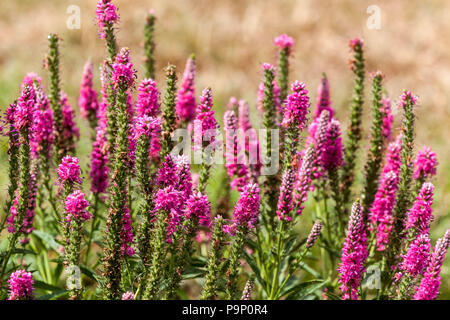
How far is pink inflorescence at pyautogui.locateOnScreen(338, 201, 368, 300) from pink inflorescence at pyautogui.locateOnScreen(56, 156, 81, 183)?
148 centimetres

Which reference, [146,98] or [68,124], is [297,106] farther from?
[68,124]

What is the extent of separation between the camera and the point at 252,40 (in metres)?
13.1

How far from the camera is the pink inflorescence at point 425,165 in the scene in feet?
12.6

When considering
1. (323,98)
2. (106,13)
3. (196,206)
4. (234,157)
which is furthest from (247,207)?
(323,98)

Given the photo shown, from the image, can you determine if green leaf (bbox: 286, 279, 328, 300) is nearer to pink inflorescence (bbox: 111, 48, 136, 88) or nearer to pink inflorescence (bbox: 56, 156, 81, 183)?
pink inflorescence (bbox: 56, 156, 81, 183)

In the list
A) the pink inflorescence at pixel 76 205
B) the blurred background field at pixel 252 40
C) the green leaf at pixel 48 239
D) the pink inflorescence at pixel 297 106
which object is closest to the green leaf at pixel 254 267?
the pink inflorescence at pixel 297 106

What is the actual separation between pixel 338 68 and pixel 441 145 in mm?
3934

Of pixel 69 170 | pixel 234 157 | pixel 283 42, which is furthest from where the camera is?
pixel 283 42

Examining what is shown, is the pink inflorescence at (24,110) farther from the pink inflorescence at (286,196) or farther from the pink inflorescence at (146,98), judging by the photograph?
the pink inflorescence at (286,196)

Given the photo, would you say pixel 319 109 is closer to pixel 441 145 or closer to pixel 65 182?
pixel 65 182

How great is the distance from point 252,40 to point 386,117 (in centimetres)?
906

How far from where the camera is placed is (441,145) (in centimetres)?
908

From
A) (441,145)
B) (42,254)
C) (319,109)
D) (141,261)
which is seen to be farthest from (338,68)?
(141,261)

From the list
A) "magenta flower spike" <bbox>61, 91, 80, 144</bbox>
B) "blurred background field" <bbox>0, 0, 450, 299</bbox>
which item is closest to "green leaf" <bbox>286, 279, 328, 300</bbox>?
"magenta flower spike" <bbox>61, 91, 80, 144</bbox>
